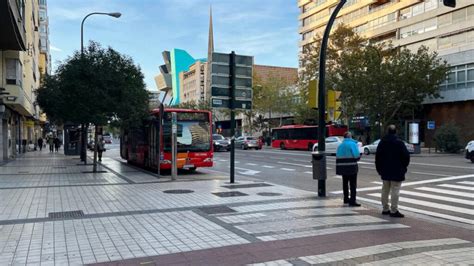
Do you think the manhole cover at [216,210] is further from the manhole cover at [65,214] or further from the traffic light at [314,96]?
the traffic light at [314,96]

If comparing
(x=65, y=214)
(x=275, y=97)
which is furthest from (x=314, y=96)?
(x=275, y=97)

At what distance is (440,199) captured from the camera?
38.6 ft

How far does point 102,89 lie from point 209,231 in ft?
41.0

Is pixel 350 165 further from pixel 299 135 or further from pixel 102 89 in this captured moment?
pixel 299 135

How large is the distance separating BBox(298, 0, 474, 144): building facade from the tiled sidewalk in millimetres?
38362

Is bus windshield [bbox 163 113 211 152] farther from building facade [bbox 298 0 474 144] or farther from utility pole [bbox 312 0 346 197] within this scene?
building facade [bbox 298 0 474 144]

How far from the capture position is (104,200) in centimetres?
1070

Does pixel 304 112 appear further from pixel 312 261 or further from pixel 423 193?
pixel 312 261

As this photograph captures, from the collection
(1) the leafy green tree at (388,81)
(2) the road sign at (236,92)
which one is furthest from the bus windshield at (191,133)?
(1) the leafy green tree at (388,81)

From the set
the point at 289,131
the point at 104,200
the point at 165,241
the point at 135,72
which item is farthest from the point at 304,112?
the point at 165,241

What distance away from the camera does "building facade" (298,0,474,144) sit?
43.8 metres

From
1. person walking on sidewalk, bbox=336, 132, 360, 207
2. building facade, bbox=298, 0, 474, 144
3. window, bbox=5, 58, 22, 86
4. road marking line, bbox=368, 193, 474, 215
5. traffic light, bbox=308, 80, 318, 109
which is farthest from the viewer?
building facade, bbox=298, 0, 474, 144

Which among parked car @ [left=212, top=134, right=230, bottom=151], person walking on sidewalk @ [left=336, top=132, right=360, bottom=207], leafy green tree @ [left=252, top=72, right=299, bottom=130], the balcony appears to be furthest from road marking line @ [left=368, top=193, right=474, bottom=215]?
leafy green tree @ [left=252, top=72, right=299, bottom=130]

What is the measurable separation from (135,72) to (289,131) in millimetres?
31277
